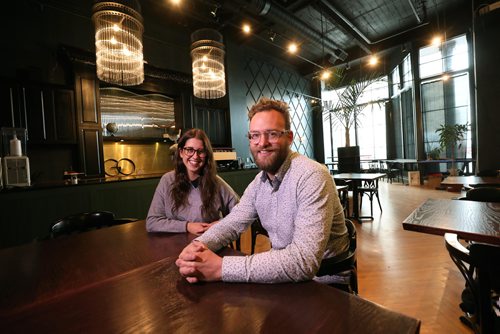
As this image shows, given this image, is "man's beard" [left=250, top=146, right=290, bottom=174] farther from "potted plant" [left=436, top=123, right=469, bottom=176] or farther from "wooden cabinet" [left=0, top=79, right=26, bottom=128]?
"potted plant" [left=436, top=123, right=469, bottom=176]

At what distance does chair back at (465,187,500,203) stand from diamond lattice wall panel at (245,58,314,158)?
4.65 m

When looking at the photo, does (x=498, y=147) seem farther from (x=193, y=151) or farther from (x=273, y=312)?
(x=273, y=312)

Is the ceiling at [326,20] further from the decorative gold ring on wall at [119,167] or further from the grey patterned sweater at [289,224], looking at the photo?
the grey patterned sweater at [289,224]

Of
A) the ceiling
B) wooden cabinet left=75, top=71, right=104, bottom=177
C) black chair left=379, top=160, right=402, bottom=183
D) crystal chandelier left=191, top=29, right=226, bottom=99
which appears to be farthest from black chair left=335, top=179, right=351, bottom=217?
black chair left=379, top=160, right=402, bottom=183

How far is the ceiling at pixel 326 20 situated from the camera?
15.3 ft

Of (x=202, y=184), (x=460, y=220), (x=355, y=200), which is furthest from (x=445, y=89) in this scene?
(x=202, y=184)

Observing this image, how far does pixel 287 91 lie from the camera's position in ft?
27.0

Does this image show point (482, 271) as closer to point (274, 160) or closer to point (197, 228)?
point (274, 160)

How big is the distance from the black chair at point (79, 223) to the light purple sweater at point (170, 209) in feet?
1.61

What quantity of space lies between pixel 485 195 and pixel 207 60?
129 inches

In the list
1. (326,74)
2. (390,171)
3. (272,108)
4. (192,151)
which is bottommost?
(390,171)

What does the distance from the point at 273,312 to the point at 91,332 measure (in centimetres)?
40

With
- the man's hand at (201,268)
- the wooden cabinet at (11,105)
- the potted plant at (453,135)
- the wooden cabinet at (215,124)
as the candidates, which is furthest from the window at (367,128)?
the man's hand at (201,268)

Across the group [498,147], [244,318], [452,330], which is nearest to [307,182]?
[244,318]
